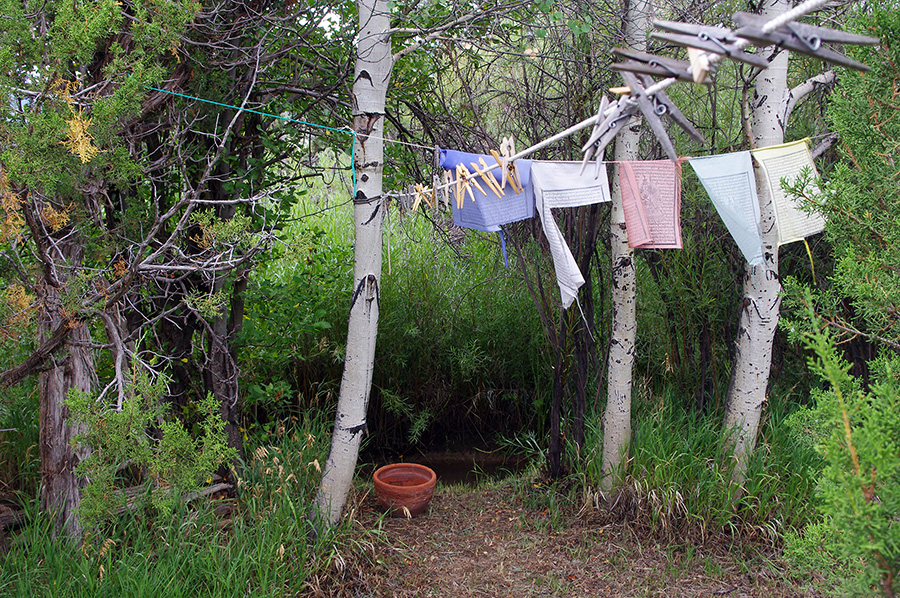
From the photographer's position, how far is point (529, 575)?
3.02 m

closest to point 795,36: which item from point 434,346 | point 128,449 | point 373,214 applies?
point 373,214

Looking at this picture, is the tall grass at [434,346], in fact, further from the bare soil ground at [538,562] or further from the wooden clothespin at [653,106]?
the wooden clothespin at [653,106]

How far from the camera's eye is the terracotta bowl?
3383 millimetres

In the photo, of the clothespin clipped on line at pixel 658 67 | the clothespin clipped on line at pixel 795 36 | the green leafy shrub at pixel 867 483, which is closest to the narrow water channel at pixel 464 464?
the green leafy shrub at pixel 867 483

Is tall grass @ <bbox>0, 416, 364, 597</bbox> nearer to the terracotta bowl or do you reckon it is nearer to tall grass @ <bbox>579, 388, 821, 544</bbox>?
the terracotta bowl

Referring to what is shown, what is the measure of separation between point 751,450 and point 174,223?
3120 mm

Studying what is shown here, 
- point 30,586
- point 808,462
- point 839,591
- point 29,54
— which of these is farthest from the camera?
point 808,462

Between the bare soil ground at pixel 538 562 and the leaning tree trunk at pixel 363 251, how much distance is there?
14.1 inches

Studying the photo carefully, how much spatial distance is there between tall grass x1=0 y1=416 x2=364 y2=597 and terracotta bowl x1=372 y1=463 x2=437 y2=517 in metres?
0.51

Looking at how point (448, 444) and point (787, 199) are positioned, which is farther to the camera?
point (448, 444)

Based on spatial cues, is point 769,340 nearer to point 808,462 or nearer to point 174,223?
point 808,462

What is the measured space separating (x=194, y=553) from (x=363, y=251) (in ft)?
4.80

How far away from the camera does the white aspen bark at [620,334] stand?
317cm

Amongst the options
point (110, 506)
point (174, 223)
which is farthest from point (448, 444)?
point (110, 506)
